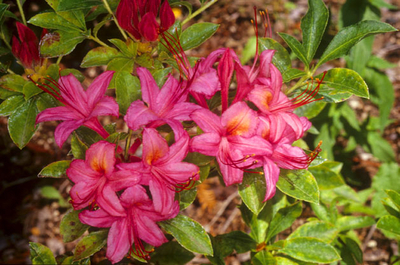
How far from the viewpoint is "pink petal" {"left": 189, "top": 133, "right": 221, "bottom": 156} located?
993 mm

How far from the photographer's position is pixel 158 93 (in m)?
1.07

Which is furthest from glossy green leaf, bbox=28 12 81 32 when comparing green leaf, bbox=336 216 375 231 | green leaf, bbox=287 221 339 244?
green leaf, bbox=336 216 375 231

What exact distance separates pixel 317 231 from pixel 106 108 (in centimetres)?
95

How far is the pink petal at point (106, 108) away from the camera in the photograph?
1034 mm

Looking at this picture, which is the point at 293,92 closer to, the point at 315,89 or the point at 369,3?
the point at 315,89

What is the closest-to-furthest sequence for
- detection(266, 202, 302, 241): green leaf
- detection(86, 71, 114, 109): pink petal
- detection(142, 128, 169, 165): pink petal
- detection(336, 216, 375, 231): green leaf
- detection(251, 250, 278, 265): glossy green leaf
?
detection(142, 128, 169, 165): pink petal → detection(86, 71, 114, 109): pink petal → detection(251, 250, 278, 265): glossy green leaf → detection(266, 202, 302, 241): green leaf → detection(336, 216, 375, 231): green leaf

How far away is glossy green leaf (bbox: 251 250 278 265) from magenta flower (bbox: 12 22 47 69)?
3.26ft

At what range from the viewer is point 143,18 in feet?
3.57

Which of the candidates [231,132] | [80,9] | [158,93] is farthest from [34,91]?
[231,132]

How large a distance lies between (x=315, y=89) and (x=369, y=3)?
1028 mm

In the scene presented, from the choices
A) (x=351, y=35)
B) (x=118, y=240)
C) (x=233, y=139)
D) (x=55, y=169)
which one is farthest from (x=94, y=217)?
(x=351, y=35)

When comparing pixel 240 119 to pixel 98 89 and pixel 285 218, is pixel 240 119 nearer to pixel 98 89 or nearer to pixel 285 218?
pixel 98 89

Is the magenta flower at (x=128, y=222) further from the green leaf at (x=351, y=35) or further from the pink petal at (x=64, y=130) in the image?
the green leaf at (x=351, y=35)

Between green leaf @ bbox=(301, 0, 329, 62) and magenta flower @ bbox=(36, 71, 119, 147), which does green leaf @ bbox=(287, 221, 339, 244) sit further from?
magenta flower @ bbox=(36, 71, 119, 147)
